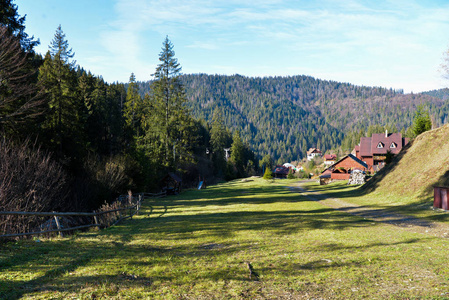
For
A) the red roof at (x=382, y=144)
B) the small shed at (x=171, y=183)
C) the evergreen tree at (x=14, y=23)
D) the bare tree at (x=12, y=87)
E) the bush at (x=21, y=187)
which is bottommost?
the small shed at (x=171, y=183)

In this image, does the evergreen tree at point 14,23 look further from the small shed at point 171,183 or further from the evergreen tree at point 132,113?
the evergreen tree at point 132,113

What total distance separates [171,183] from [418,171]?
102 feet

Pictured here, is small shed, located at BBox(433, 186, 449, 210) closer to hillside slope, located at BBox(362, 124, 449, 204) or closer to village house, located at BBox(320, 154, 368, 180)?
hillside slope, located at BBox(362, 124, 449, 204)

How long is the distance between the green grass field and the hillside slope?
13.9 m

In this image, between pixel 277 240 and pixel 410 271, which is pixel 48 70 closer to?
pixel 277 240

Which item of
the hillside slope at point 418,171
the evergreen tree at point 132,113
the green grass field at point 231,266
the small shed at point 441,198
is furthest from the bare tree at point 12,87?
the evergreen tree at point 132,113

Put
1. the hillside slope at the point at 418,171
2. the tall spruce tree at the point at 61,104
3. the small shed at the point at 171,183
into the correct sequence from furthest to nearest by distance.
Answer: the small shed at the point at 171,183, the tall spruce tree at the point at 61,104, the hillside slope at the point at 418,171

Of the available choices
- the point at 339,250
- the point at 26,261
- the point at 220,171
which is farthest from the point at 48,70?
the point at 220,171

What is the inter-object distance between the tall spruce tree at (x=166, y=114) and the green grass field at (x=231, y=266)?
33570mm

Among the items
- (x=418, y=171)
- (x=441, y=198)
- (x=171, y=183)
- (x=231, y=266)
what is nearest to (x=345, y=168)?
(x=418, y=171)

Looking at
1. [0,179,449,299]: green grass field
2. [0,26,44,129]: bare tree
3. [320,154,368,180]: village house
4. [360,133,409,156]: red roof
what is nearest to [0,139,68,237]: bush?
[0,179,449,299]: green grass field

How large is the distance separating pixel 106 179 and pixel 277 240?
23.4m

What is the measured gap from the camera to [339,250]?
9852 millimetres

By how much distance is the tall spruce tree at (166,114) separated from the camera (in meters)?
46.5
